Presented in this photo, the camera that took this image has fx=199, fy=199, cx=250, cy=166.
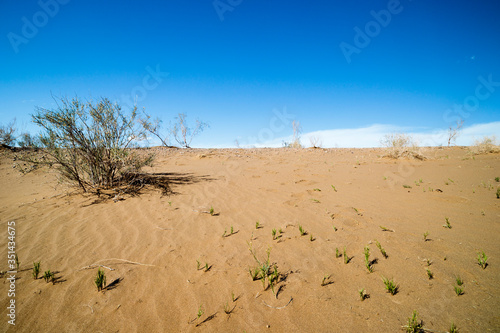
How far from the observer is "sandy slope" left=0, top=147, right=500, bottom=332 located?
1.67 meters

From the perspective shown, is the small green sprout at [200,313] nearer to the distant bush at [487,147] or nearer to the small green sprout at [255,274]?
the small green sprout at [255,274]

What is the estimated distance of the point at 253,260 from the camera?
2408 mm

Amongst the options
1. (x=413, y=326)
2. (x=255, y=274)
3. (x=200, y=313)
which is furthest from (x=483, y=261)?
(x=200, y=313)

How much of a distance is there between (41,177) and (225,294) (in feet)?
33.7

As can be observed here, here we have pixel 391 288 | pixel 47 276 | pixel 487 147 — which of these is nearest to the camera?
pixel 391 288

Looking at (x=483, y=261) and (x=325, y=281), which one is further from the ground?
(x=483, y=261)

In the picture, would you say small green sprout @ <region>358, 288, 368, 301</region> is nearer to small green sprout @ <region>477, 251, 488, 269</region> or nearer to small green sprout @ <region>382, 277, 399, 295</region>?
small green sprout @ <region>382, 277, 399, 295</region>

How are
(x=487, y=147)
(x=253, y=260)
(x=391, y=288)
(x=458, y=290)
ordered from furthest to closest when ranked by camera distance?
(x=487, y=147), (x=253, y=260), (x=391, y=288), (x=458, y=290)

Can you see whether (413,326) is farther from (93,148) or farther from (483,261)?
(93,148)

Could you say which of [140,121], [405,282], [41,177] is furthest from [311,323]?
→ [41,177]

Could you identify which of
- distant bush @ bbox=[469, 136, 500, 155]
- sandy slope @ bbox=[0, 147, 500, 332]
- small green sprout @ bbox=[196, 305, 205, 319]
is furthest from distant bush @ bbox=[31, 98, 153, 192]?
distant bush @ bbox=[469, 136, 500, 155]

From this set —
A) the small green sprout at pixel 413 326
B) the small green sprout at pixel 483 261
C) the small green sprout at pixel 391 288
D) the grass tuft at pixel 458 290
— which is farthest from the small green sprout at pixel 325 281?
the small green sprout at pixel 483 261

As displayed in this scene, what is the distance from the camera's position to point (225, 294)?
1.95 meters

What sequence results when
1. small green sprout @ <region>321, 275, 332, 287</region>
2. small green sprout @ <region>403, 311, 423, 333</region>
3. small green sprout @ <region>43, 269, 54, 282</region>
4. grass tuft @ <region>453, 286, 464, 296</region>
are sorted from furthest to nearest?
small green sprout @ <region>43, 269, 54, 282</region> → small green sprout @ <region>321, 275, 332, 287</region> → grass tuft @ <region>453, 286, 464, 296</region> → small green sprout @ <region>403, 311, 423, 333</region>
